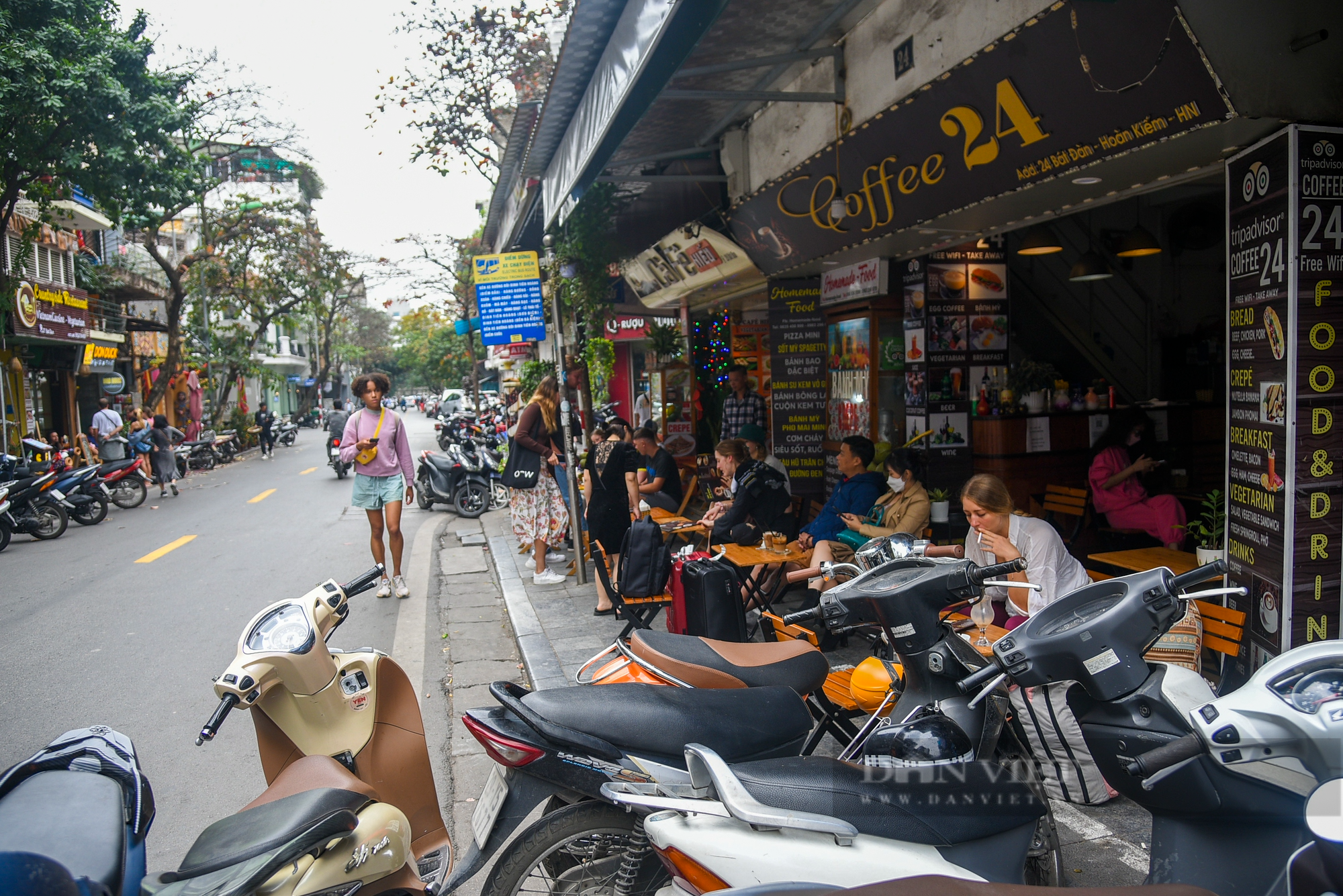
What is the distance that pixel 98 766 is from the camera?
1.95 m

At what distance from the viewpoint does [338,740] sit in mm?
2877

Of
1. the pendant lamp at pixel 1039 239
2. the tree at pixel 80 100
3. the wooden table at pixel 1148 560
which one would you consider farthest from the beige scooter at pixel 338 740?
the tree at pixel 80 100

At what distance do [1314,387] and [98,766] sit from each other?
4517 mm

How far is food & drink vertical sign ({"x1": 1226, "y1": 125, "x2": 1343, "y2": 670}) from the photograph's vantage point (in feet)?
11.7

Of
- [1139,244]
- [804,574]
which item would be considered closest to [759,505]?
[804,574]

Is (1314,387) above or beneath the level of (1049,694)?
above

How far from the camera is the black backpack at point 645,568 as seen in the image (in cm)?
541

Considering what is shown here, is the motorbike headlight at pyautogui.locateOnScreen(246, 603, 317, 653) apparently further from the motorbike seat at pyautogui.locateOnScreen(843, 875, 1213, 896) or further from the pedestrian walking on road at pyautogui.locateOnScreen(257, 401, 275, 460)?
the pedestrian walking on road at pyautogui.locateOnScreen(257, 401, 275, 460)

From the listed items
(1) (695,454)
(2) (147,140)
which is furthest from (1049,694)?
(2) (147,140)

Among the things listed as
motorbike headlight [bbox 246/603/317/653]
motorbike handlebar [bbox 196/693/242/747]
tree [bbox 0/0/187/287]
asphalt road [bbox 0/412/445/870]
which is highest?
tree [bbox 0/0/187/287]

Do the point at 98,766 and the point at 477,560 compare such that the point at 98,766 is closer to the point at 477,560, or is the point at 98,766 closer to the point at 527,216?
the point at 477,560

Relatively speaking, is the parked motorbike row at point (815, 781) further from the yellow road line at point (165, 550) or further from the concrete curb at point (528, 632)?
the yellow road line at point (165, 550)

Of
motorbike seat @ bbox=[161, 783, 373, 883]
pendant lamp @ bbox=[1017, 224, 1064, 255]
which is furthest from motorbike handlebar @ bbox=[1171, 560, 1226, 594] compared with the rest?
pendant lamp @ bbox=[1017, 224, 1064, 255]

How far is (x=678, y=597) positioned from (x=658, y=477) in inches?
129
